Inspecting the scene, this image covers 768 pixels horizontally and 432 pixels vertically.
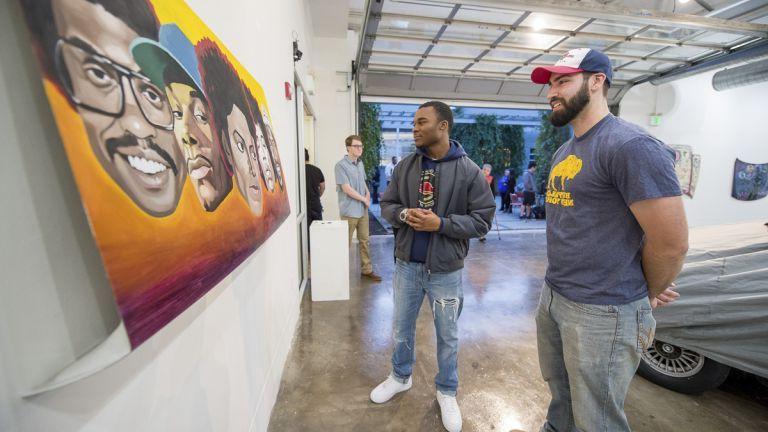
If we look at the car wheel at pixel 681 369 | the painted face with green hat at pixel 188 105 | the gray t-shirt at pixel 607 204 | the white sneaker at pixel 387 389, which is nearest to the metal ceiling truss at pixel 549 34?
the gray t-shirt at pixel 607 204

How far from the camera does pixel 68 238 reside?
0.59 meters

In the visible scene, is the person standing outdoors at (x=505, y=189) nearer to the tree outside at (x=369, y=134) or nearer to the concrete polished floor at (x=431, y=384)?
the tree outside at (x=369, y=134)

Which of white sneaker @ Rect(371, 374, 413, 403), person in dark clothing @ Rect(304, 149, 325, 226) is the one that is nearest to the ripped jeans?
white sneaker @ Rect(371, 374, 413, 403)

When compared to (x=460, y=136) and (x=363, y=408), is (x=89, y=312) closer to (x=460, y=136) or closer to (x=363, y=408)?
(x=363, y=408)

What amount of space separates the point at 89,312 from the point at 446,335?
1633mm

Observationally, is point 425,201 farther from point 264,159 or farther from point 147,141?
point 147,141

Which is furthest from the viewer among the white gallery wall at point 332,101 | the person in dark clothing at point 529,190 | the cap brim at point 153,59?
the person in dark clothing at point 529,190

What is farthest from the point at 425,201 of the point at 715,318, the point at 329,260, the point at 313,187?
the point at 313,187

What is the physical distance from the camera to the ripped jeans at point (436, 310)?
185cm

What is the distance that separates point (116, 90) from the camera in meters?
0.64

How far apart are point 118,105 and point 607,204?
152 centimetres

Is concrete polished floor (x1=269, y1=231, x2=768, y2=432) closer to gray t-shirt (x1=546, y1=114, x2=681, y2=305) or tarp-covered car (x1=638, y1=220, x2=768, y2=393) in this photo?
tarp-covered car (x1=638, y1=220, x2=768, y2=393)

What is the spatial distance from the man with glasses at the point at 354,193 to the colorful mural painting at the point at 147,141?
2.74 m

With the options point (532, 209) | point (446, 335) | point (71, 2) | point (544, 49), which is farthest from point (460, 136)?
point (71, 2)
